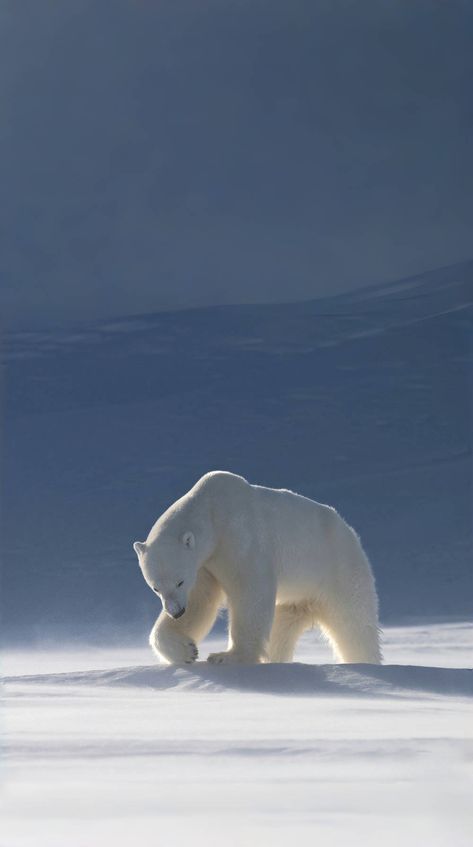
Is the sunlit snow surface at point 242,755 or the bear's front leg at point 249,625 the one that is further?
the bear's front leg at point 249,625

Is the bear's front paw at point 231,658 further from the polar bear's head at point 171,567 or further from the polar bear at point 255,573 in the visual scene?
the polar bear's head at point 171,567

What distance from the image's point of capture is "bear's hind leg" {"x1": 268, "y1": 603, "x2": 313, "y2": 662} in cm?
364

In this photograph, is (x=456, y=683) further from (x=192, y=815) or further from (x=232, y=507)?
(x=192, y=815)

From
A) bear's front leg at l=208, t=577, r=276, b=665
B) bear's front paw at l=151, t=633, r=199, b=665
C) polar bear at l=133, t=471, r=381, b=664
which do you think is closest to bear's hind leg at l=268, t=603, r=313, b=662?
polar bear at l=133, t=471, r=381, b=664

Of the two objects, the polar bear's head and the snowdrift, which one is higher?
the polar bear's head

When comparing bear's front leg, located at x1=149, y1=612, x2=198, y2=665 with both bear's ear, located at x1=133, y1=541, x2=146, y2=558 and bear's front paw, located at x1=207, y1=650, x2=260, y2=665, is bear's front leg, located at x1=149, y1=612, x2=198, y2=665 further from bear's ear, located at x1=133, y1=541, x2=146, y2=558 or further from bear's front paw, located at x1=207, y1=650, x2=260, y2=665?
bear's ear, located at x1=133, y1=541, x2=146, y2=558

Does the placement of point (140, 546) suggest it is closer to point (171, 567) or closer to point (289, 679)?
point (171, 567)

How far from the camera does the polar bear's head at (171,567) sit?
3.02 meters

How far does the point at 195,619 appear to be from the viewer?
330 cm

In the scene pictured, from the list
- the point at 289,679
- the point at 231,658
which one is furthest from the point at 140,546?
the point at 289,679

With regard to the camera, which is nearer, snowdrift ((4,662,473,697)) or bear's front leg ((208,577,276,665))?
snowdrift ((4,662,473,697))

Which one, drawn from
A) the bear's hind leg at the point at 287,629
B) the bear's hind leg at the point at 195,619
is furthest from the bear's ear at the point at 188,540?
the bear's hind leg at the point at 287,629

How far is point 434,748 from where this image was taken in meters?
1.79

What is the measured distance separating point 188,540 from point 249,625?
1.02 ft
